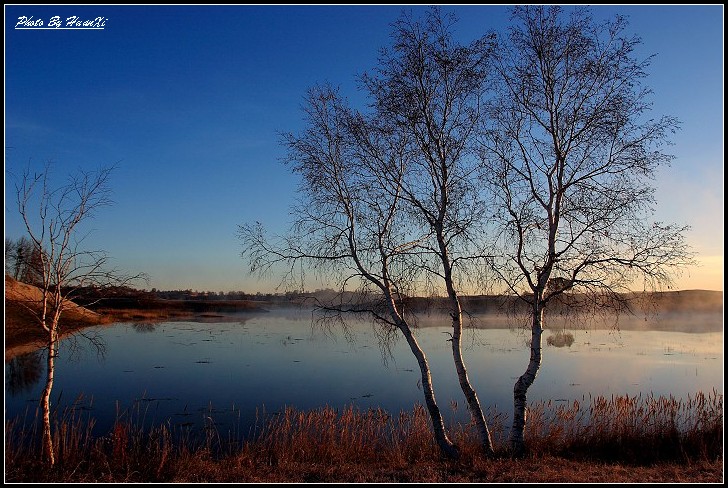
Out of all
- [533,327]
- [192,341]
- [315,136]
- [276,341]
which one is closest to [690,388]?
[533,327]

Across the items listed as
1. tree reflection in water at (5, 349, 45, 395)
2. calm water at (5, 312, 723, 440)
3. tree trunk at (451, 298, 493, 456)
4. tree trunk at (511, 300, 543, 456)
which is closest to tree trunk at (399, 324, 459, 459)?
tree trunk at (451, 298, 493, 456)

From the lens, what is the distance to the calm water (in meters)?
17.9

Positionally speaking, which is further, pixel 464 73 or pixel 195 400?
pixel 195 400

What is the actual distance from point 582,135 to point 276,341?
30157mm

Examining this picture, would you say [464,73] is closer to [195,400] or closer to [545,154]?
[545,154]

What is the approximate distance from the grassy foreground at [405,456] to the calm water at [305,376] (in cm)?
243

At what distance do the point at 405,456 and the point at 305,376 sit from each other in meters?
13.2

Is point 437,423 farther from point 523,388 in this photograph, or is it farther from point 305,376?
point 305,376

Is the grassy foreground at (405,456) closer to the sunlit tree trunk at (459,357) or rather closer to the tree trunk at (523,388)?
the tree trunk at (523,388)

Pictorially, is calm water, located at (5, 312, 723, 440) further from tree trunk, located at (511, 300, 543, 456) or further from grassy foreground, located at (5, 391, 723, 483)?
grassy foreground, located at (5, 391, 723, 483)

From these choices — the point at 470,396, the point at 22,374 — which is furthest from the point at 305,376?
the point at 470,396

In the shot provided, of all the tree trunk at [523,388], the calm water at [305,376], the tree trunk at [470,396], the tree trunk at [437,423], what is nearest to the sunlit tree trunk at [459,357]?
the tree trunk at [470,396]

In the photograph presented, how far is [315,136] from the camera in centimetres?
1198

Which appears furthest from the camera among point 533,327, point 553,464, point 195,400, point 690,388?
point 690,388
